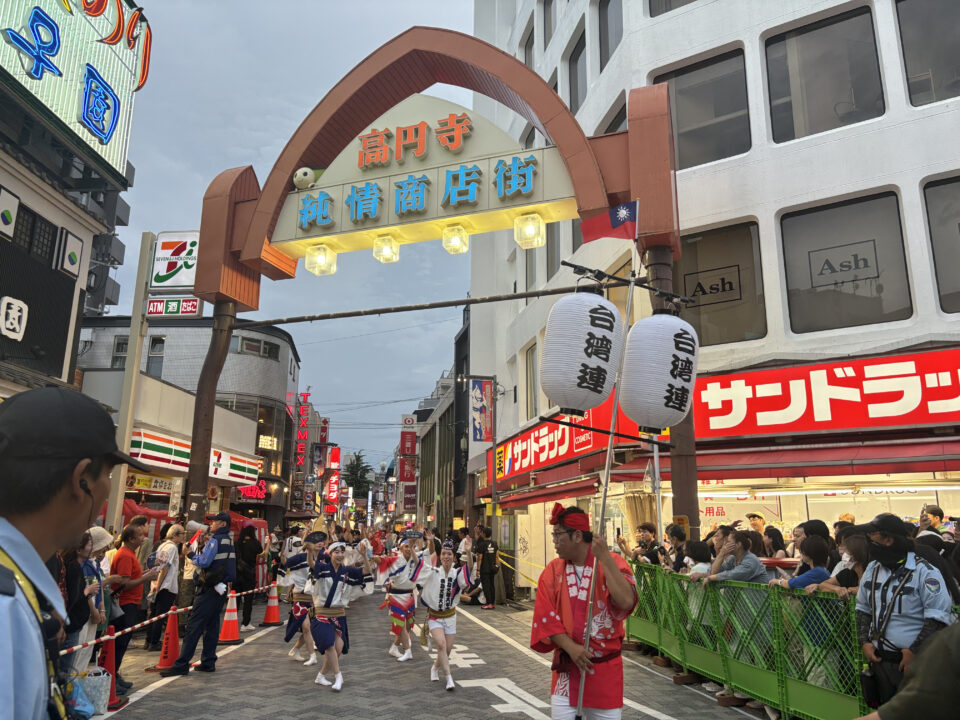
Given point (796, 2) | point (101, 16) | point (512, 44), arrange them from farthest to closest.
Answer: point (512, 44) < point (101, 16) < point (796, 2)

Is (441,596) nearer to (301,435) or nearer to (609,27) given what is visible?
(609,27)

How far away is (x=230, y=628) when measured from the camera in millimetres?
12719

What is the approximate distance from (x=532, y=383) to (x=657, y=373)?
16.9m

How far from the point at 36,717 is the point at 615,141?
13.6 m

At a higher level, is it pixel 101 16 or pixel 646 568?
pixel 101 16

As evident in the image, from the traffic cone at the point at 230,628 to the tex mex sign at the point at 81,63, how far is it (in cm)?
1319

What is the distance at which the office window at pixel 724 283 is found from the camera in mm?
14461

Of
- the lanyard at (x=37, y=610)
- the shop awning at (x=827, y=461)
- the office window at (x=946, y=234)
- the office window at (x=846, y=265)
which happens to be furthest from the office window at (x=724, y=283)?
the lanyard at (x=37, y=610)

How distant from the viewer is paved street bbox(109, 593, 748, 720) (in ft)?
25.5

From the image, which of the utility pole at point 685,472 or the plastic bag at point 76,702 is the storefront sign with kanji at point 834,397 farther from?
the plastic bag at point 76,702

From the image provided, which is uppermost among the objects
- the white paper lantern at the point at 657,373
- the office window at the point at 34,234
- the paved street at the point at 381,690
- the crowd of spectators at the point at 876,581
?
the office window at the point at 34,234

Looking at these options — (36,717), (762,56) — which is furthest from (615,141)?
(36,717)

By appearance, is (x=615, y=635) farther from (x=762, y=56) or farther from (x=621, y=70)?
(x=621, y=70)

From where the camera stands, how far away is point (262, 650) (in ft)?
39.3
